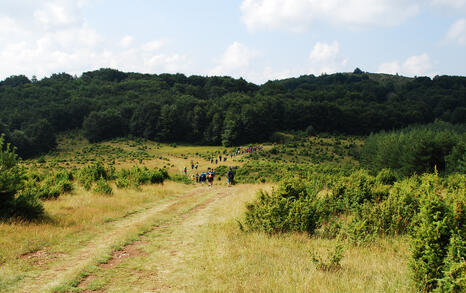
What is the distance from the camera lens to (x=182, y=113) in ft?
384

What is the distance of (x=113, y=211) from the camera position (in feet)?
43.8

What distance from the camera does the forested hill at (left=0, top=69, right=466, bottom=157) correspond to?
10621 centimetres

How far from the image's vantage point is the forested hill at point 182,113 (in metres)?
106

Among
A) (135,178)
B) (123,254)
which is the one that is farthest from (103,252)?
(135,178)

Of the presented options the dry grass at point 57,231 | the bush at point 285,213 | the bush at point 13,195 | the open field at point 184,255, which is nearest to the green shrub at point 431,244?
the open field at point 184,255

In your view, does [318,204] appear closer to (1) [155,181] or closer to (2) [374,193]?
(2) [374,193]

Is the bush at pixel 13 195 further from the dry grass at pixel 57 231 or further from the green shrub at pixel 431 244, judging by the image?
the green shrub at pixel 431 244

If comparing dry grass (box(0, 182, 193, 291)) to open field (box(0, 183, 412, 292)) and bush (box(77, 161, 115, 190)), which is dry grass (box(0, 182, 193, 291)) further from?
bush (box(77, 161, 115, 190))

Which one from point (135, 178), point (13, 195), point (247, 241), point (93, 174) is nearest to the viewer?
point (247, 241)

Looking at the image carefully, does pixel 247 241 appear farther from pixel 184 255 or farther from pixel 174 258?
pixel 174 258

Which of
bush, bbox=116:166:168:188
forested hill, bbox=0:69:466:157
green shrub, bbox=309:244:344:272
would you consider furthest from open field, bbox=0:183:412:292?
forested hill, bbox=0:69:466:157

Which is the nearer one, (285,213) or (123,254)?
(123,254)

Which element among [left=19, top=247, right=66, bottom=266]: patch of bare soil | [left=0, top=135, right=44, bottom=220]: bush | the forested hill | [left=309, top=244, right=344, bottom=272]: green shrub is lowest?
[left=19, top=247, right=66, bottom=266]: patch of bare soil

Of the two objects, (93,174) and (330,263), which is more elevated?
(330,263)
